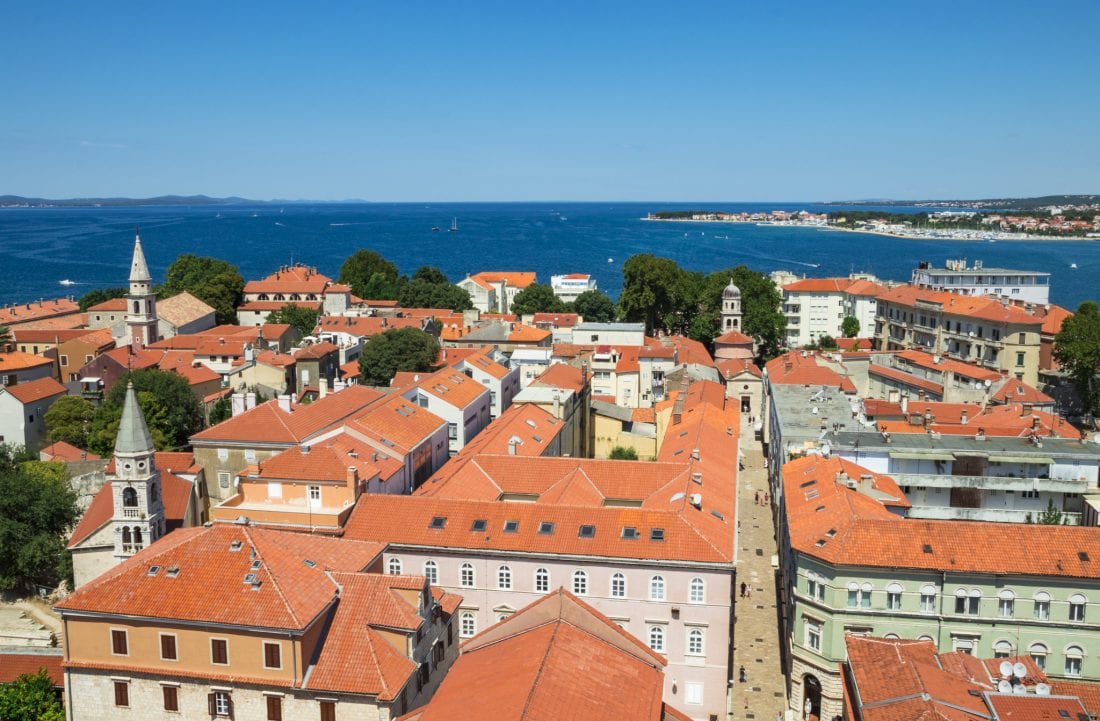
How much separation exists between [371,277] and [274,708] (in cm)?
8870

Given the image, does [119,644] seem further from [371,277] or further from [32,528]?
[371,277]

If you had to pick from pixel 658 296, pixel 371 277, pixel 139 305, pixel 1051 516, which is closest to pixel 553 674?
pixel 1051 516

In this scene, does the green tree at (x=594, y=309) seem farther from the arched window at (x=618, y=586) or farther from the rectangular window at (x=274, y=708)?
the rectangular window at (x=274, y=708)

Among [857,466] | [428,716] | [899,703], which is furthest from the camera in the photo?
[857,466]

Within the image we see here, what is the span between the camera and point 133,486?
31047mm

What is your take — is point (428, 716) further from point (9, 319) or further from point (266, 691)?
point (9, 319)

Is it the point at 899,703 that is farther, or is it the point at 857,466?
the point at 857,466

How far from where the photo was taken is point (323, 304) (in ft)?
313

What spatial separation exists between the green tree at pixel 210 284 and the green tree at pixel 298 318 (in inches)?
282

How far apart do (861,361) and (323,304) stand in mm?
55144

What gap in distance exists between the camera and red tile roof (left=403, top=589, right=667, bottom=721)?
19094mm

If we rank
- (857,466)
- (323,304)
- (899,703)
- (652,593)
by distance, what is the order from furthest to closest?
(323,304)
(857,466)
(652,593)
(899,703)

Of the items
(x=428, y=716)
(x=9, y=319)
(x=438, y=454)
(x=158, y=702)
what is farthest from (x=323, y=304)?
(x=428, y=716)

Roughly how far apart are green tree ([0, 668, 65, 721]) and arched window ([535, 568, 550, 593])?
14512mm
